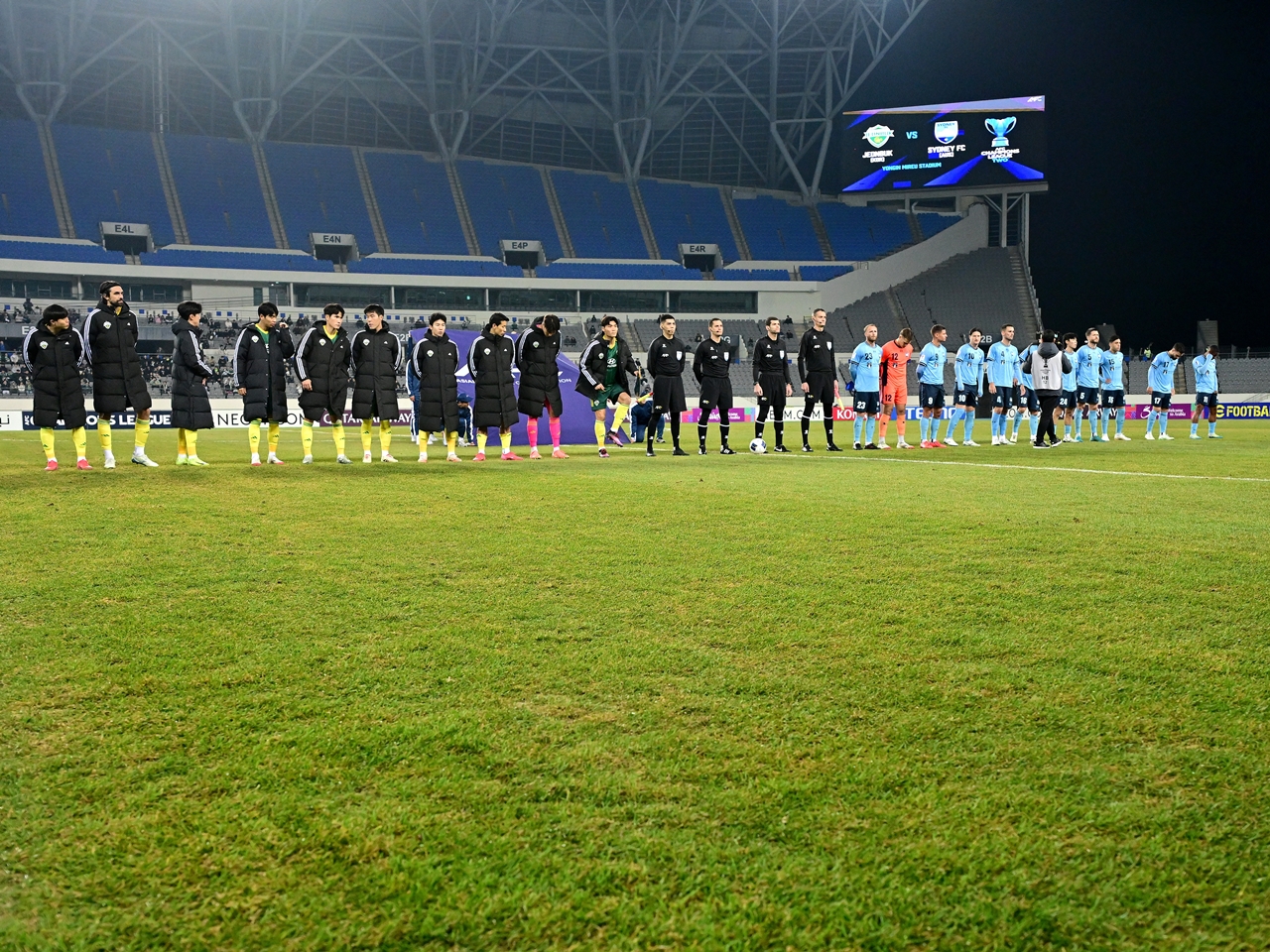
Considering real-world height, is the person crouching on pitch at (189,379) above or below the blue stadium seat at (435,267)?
below

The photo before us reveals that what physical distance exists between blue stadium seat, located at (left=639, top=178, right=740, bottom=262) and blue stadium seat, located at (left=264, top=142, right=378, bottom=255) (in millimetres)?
15561

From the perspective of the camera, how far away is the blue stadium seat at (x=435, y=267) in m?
50.0

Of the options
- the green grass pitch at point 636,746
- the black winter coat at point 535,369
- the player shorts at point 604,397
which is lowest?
the green grass pitch at point 636,746

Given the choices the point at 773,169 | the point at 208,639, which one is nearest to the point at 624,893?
the point at 208,639

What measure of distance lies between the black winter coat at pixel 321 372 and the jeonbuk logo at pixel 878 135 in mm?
40477

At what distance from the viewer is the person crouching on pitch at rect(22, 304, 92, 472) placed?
1167 cm

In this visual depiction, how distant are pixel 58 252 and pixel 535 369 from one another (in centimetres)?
3900

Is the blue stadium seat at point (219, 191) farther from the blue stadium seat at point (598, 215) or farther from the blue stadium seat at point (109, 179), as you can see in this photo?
the blue stadium seat at point (598, 215)

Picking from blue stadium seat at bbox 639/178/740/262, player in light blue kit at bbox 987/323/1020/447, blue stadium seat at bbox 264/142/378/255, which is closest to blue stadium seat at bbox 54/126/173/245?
blue stadium seat at bbox 264/142/378/255

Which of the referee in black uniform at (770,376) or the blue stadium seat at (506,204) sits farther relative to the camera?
the blue stadium seat at (506,204)

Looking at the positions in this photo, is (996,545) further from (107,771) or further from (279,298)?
(279,298)

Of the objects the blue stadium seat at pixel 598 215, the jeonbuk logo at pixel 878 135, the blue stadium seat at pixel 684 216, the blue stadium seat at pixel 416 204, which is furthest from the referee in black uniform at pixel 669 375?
the blue stadium seat at pixel 684 216

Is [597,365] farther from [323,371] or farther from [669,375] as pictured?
[323,371]

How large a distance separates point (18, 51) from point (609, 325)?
42753 millimetres
